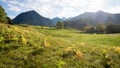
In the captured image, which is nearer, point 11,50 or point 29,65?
point 29,65

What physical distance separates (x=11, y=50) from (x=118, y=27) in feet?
373

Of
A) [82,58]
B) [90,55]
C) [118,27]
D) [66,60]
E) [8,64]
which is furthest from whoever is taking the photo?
[118,27]

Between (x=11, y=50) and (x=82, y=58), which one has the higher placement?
(x=11, y=50)

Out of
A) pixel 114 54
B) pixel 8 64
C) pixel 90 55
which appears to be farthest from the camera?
pixel 114 54

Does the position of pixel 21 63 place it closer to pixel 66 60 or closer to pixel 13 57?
pixel 13 57

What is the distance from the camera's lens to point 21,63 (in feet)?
45.3

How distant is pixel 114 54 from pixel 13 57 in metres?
11.7

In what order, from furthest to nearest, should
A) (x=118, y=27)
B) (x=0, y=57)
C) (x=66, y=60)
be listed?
(x=118, y=27) < (x=66, y=60) < (x=0, y=57)

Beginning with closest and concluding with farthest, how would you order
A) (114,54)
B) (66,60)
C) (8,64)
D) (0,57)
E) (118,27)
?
1. (8,64)
2. (0,57)
3. (66,60)
4. (114,54)
5. (118,27)

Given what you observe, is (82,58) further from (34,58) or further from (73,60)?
(34,58)

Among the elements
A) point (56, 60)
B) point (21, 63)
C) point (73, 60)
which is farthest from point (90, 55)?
point (21, 63)

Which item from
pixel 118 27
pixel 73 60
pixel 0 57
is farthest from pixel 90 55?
pixel 118 27

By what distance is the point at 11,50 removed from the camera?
16109mm

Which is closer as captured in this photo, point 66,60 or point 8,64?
point 8,64
